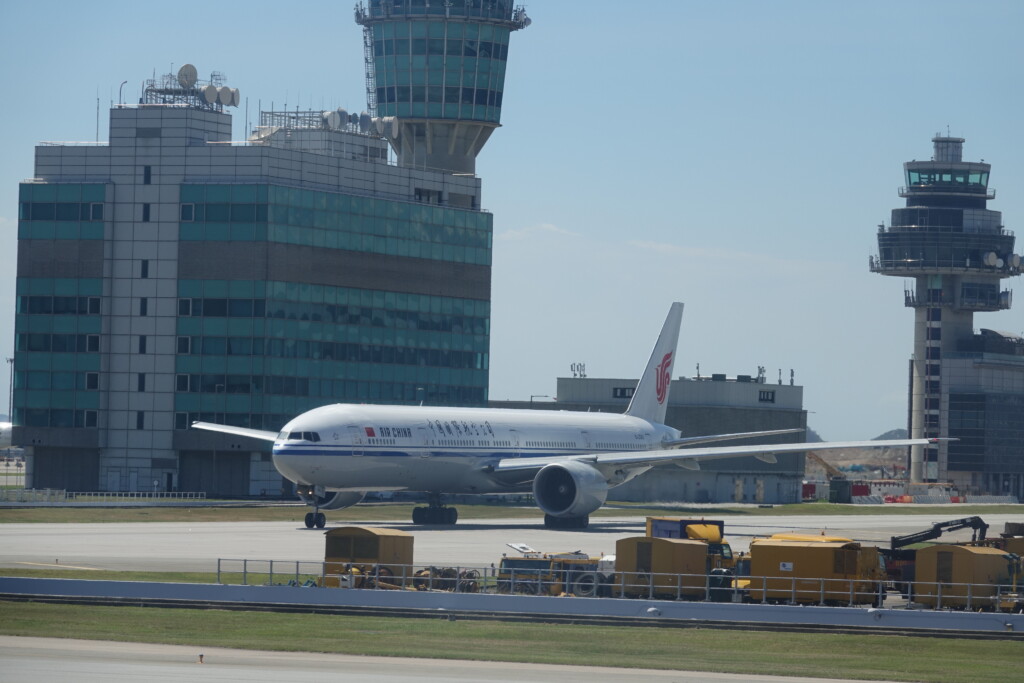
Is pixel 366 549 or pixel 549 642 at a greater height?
pixel 366 549

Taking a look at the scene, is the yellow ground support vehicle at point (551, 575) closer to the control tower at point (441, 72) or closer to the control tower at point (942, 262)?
the control tower at point (441, 72)

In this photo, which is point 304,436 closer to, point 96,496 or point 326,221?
point 96,496

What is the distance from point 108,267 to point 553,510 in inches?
1849

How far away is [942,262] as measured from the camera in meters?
180

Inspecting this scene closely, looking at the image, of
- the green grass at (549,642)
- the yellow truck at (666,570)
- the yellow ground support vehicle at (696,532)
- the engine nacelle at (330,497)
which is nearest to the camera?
the green grass at (549,642)

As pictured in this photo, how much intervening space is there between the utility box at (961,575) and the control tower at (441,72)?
94265 millimetres

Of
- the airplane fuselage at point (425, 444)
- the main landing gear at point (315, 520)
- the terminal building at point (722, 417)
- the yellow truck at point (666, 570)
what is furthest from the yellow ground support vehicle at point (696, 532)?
the terminal building at point (722, 417)

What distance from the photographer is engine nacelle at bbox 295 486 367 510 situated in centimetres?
6819

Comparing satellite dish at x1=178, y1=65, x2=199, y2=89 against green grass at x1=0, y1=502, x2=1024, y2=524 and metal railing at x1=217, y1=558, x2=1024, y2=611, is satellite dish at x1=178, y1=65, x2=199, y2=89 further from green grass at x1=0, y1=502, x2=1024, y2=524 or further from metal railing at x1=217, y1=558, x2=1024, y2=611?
metal railing at x1=217, y1=558, x2=1024, y2=611

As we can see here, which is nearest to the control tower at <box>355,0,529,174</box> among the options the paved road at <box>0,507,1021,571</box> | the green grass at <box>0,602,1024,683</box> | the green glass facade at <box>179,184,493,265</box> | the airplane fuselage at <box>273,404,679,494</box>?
the green glass facade at <box>179,184,493,265</box>

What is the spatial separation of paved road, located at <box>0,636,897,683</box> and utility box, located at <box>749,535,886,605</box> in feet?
34.2

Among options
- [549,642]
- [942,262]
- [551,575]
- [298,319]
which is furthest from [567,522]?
[942,262]

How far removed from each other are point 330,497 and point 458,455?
6324 millimetres

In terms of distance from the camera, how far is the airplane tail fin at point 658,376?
9125 centimetres
